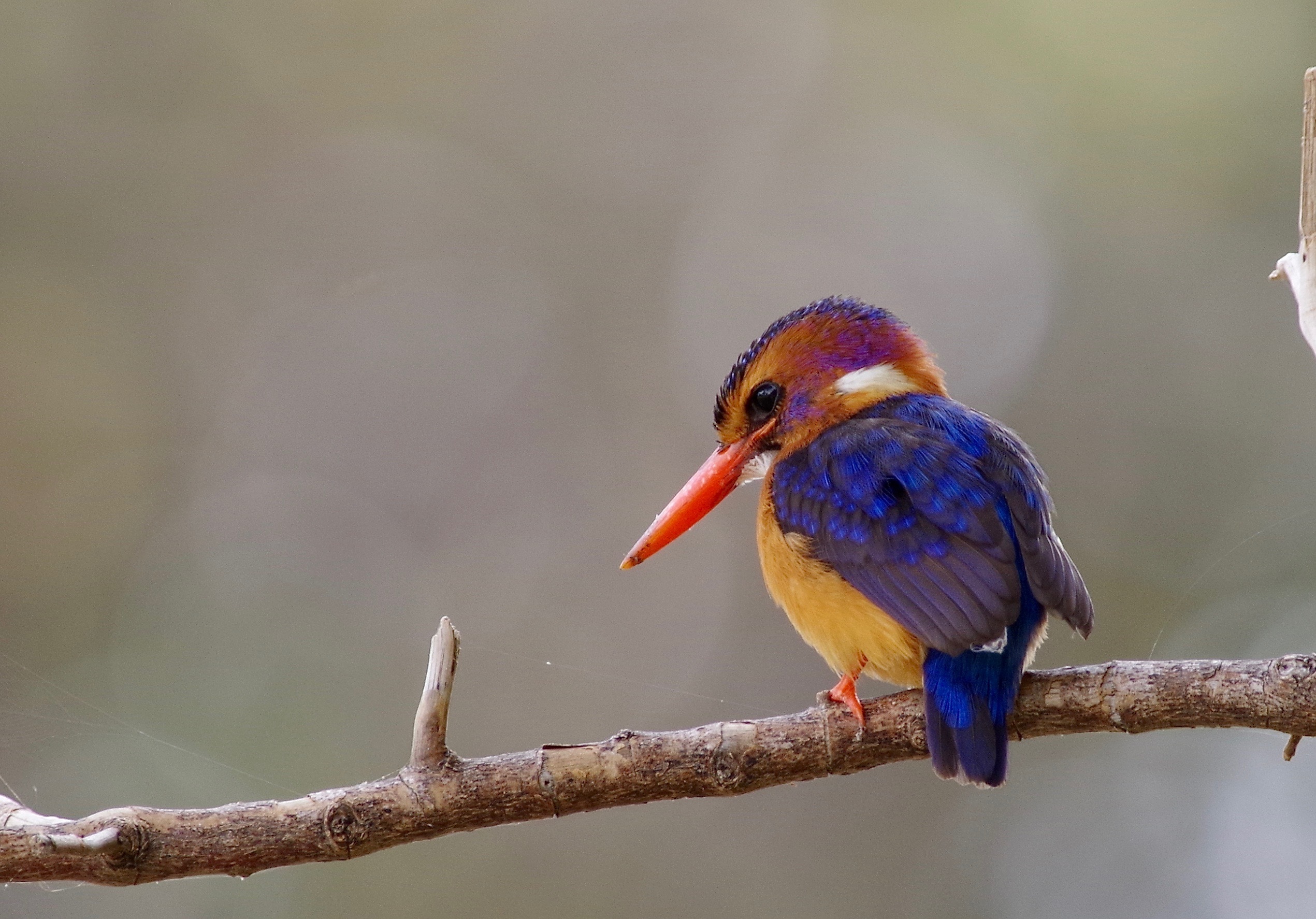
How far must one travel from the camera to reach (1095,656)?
3752 mm

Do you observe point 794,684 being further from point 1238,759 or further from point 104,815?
point 104,815

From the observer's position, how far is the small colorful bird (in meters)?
1.73

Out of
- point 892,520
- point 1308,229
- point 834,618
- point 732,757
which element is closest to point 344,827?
point 732,757

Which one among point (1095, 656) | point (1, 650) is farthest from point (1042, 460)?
point (1, 650)

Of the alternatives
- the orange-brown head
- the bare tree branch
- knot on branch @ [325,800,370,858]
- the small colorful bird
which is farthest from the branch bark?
the orange-brown head

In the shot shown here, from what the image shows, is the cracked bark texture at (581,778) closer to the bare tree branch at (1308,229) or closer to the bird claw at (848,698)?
the bird claw at (848,698)

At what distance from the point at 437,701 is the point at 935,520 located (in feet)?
2.83

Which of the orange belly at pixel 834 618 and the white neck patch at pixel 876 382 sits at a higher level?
the white neck patch at pixel 876 382

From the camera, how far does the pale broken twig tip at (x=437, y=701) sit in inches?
62.6

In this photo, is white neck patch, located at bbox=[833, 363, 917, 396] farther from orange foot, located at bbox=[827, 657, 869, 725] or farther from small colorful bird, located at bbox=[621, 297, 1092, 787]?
orange foot, located at bbox=[827, 657, 869, 725]

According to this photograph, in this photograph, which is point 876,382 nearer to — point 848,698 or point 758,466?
point 758,466

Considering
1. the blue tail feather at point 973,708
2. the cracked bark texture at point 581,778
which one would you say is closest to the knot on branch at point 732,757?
the cracked bark texture at point 581,778

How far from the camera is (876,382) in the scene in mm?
2422

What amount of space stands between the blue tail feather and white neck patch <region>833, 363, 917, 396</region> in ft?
2.46
